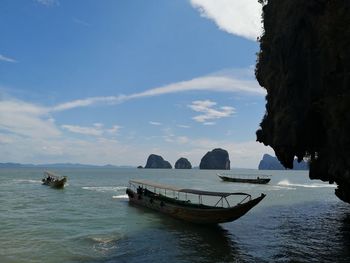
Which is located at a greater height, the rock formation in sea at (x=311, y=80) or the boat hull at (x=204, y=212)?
the rock formation in sea at (x=311, y=80)

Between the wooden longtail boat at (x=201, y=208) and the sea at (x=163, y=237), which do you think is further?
the wooden longtail boat at (x=201, y=208)

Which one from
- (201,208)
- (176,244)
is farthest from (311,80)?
(176,244)

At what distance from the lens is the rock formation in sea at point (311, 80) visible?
74.3 ft

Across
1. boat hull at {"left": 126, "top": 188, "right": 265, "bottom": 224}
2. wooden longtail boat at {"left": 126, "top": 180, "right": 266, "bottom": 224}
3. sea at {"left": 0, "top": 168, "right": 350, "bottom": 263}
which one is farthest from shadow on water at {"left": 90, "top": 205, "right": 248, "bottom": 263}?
wooden longtail boat at {"left": 126, "top": 180, "right": 266, "bottom": 224}

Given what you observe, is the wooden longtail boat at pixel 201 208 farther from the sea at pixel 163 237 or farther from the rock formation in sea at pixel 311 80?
the rock formation in sea at pixel 311 80

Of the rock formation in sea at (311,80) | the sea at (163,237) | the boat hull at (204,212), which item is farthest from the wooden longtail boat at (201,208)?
the rock formation in sea at (311,80)

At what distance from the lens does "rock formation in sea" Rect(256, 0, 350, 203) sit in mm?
22656

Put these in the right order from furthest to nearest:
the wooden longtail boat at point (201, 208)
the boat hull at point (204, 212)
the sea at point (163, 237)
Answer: the wooden longtail boat at point (201, 208) → the boat hull at point (204, 212) → the sea at point (163, 237)

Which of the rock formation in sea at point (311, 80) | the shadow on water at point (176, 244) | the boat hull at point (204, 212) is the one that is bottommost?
the shadow on water at point (176, 244)

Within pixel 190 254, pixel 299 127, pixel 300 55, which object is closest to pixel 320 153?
pixel 299 127

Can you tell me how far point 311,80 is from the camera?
91.1 ft

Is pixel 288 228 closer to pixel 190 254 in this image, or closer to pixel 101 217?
pixel 190 254

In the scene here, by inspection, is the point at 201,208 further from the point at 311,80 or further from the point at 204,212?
the point at 311,80

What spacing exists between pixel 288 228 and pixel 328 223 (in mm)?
4926
